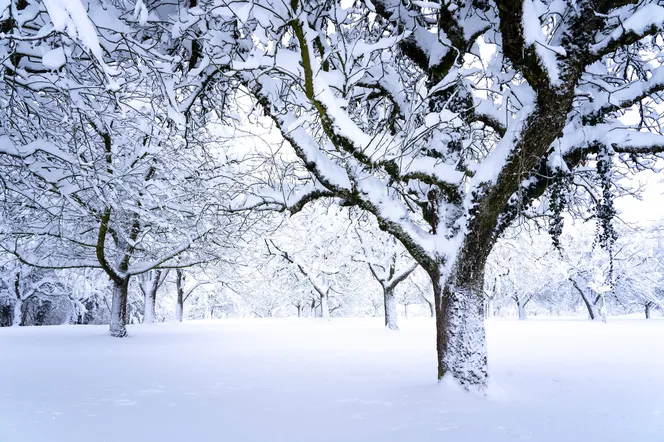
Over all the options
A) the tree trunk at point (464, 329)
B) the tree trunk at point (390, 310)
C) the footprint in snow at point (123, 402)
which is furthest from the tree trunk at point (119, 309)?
the tree trunk at point (464, 329)

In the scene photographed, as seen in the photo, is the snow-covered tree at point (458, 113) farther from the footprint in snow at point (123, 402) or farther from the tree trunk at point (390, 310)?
the tree trunk at point (390, 310)

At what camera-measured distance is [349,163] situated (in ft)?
17.4

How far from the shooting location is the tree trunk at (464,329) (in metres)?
5.02

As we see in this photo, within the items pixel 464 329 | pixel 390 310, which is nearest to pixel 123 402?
pixel 464 329

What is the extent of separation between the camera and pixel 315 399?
4.96 m

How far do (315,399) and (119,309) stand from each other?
10.3 m

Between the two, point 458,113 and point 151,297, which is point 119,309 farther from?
point 458,113

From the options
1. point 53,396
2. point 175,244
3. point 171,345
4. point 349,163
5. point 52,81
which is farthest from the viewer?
point 175,244

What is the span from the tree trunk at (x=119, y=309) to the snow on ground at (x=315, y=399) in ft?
13.5

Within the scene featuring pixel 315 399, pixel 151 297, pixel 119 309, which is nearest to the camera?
pixel 315 399

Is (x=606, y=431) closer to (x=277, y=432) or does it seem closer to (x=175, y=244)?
(x=277, y=432)

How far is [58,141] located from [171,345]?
23.0ft

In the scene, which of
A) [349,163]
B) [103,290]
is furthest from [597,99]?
[103,290]

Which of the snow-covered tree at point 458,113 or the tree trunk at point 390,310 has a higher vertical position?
the snow-covered tree at point 458,113
